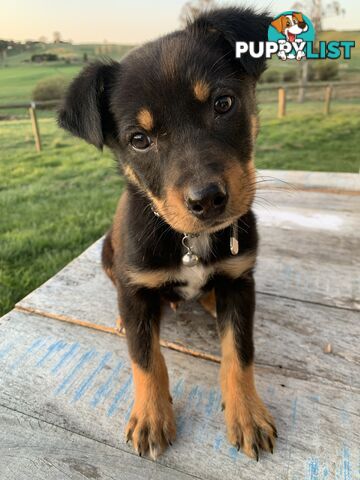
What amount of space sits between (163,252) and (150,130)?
1.89ft

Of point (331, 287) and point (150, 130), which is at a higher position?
point (150, 130)

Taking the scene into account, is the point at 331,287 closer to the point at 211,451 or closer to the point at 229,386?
the point at 229,386

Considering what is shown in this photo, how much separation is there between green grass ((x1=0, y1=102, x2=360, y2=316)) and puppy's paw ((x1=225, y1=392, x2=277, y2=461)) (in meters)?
1.46

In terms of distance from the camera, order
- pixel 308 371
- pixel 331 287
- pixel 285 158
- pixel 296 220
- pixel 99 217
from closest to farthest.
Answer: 1. pixel 308 371
2. pixel 331 287
3. pixel 296 220
4. pixel 99 217
5. pixel 285 158

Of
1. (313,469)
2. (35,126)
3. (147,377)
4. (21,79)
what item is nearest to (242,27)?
(147,377)

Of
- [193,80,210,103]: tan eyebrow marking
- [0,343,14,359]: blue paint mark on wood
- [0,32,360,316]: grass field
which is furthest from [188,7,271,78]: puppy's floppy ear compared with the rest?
[0,343,14,359]: blue paint mark on wood

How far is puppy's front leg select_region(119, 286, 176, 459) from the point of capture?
1.64 metres

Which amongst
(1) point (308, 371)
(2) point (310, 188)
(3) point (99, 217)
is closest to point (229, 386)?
(1) point (308, 371)

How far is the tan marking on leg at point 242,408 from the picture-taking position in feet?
5.32

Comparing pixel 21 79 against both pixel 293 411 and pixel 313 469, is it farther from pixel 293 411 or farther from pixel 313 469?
pixel 313 469

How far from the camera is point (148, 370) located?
1846mm

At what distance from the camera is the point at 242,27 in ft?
5.92

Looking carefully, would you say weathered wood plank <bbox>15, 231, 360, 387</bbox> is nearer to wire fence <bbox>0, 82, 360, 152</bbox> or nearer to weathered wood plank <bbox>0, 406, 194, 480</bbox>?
weathered wood plank <bbox>0, 406, 194, 480</bbox>

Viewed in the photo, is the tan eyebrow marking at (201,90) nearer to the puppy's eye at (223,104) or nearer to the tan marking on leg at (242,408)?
the puppy's eye at (223,104)
